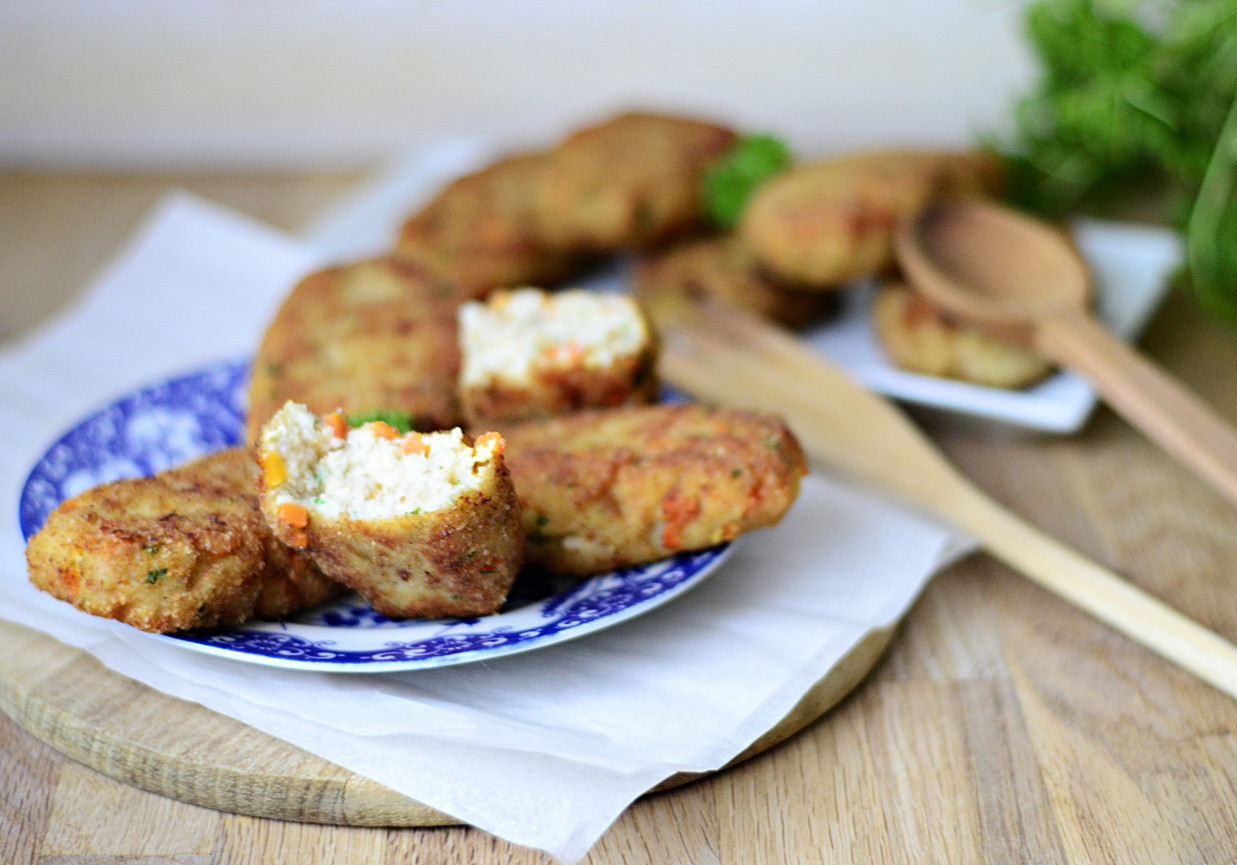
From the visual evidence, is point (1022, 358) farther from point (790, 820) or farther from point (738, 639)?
point (790, 820)

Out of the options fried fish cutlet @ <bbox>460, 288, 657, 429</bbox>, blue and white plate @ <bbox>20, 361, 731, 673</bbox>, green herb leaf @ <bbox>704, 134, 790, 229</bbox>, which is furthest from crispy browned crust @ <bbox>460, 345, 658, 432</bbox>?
green herb leaf @ <bbox>704, 134, 790, 229</bbox>

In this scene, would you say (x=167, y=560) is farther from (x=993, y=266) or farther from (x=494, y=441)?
(x=993, y=266)

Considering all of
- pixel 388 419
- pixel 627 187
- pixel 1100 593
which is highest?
pixel 627 187

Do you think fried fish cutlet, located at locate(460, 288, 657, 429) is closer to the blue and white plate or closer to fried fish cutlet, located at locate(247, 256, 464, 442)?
fried fish cutlet, located at locate(247, 256, 464, 442)

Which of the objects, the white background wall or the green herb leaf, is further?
the white background wall

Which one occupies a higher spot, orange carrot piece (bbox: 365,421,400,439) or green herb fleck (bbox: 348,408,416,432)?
orange carrot piece (bbox: 365,421,400,439)

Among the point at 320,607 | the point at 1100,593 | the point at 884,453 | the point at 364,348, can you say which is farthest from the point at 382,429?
the point at 1100,593
